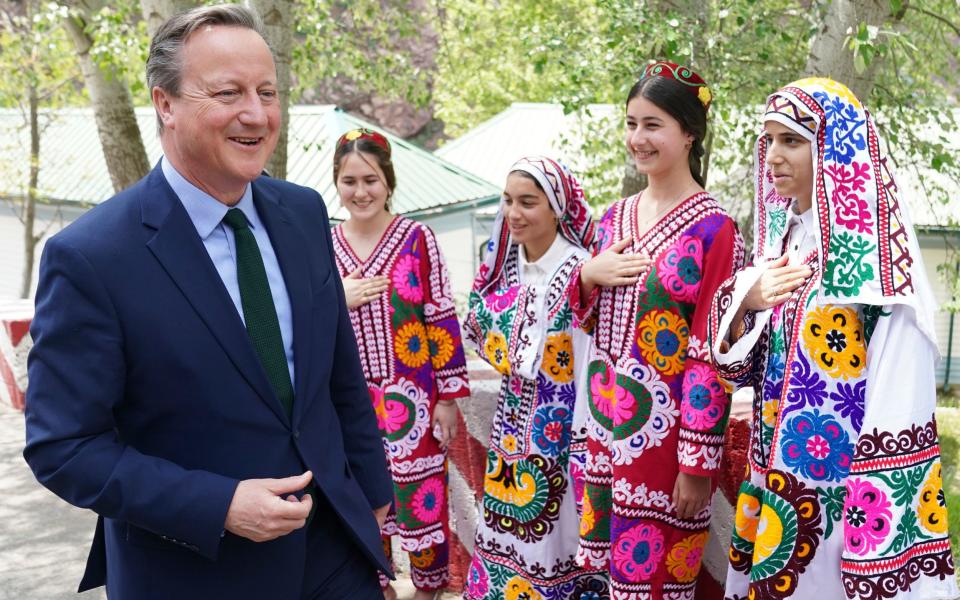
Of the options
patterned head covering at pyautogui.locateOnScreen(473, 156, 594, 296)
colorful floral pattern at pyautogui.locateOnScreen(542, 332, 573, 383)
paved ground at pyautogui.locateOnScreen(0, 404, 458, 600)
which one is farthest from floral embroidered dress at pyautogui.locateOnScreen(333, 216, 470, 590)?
paved ground at pyautogui.locateOnScreen(0, 404, 458, 600)

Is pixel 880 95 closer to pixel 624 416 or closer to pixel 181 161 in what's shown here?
pixel 624 416

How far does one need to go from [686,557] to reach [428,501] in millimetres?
1273

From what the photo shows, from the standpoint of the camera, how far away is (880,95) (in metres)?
7.08

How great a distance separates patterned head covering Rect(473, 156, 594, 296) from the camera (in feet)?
11.6

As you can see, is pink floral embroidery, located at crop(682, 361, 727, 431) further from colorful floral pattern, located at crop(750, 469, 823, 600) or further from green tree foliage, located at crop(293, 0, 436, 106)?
green tree foliage, located at crop(293, 0, 436, 106)

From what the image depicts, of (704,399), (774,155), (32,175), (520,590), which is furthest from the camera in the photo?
(32,175)

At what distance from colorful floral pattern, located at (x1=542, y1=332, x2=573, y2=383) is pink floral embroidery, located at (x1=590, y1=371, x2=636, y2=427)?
26cm

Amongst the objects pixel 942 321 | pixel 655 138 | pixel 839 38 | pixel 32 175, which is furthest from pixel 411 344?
pixel 942 321

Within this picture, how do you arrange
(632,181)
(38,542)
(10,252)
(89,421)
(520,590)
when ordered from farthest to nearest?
(10,252) < (632,181) < (38,542) < (520,590) < (89,421)

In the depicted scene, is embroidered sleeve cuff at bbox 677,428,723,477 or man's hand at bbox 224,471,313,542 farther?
embroidered sleeve cuff at bbox 677,428,723,477

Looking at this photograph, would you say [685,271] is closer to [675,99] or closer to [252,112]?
[675,99]

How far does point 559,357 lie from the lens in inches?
140

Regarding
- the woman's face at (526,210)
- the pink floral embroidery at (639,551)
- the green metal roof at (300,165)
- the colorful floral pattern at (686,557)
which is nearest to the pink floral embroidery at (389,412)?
the woman's face at (526,210)

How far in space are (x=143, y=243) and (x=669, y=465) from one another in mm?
1761
